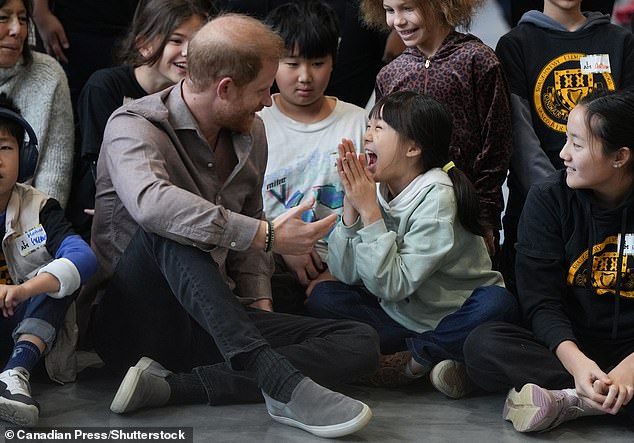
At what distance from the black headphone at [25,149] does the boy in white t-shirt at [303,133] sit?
0.68 m

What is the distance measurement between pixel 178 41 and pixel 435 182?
94 centimetres

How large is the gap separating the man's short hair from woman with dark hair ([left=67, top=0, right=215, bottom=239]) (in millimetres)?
610

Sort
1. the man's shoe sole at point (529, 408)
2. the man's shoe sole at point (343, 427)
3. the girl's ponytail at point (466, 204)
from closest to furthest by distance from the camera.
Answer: the man's shoe sole at point (343, 427) < the man's shoe sole at point (529, 408) < the girl's ponytail at point (466, 204)

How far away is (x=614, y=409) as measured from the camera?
2.29 m

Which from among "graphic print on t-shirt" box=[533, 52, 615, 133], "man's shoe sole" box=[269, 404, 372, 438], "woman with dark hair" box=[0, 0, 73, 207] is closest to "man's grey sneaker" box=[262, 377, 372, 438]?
"man's shoe sole" box=[269, 404, 372, 438]

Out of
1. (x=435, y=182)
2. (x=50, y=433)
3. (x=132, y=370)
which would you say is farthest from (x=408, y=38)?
(x=50, y=433)

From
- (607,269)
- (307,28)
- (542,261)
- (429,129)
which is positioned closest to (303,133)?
(307,28)

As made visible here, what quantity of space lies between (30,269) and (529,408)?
4.04 feet

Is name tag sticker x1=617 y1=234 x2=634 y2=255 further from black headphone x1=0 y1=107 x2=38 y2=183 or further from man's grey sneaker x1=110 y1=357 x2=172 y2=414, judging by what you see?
black headphone x1=0 y1=107 x2=38 y2=183

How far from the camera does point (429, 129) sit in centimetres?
272

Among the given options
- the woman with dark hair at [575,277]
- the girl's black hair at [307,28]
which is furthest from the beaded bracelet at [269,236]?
the girl's black hair at [307,28]

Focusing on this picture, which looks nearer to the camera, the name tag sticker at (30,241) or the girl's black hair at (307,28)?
the name tag sticker at (30,241)

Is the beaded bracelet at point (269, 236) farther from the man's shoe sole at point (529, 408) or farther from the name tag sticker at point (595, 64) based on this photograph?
the name tag sticker at point (595, 64)

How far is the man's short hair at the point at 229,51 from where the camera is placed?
243 cm
